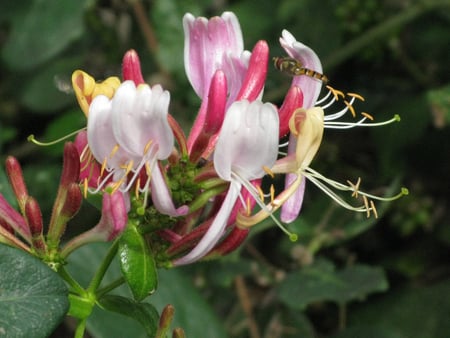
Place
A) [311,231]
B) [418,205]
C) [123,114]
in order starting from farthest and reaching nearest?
[418,205] < [311,231] < [123,114]

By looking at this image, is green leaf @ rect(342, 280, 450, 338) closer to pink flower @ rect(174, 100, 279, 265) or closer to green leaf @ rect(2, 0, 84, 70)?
green leaf @ rect(2, 0, 84, 70)

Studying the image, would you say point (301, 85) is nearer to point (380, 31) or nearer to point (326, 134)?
point (380, 31)

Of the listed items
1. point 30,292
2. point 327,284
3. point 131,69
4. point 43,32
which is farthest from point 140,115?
point 43,32

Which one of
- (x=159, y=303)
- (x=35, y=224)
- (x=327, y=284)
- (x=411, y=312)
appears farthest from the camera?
(x=411, y=312)

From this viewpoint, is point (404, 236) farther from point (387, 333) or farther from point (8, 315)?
point (8, 315)

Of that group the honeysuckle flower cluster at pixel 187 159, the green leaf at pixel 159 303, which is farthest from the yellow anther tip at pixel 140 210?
the green leaf at pixel 159 303

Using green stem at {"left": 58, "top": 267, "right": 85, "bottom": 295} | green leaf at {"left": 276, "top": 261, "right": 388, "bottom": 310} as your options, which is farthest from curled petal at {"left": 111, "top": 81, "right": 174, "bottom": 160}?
green leaf at {"left": 276, "top": 261, "right": 388, "bottom": 310}

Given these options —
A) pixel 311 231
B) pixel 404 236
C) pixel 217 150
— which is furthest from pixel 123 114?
pixel 404 236
